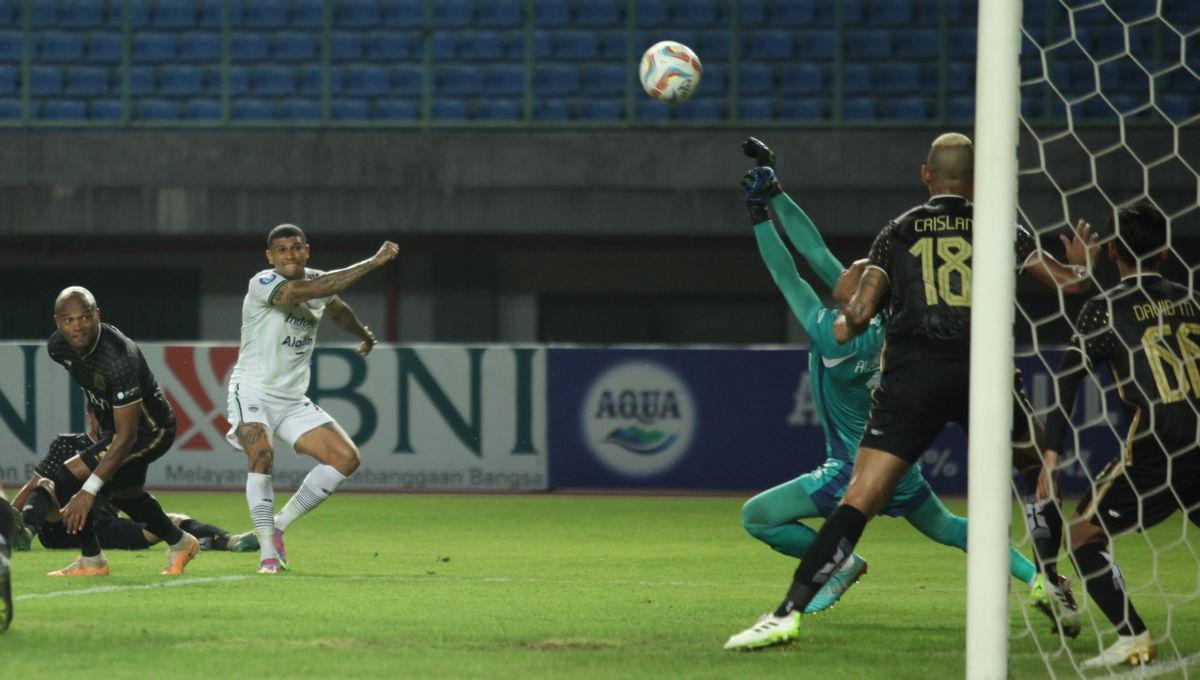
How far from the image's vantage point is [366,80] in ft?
67.5

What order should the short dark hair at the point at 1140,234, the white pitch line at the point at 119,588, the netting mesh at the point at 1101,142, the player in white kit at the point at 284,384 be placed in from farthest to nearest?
the netting mesh at the point at 1101,142
the player in white kit at the point at 284,384
the white pitch line at the point at 119,588
the short dark hair at the point at 1140,234

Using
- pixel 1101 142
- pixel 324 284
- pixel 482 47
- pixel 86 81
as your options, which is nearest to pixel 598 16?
pixel 482 47

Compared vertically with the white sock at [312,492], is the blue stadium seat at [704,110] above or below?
above

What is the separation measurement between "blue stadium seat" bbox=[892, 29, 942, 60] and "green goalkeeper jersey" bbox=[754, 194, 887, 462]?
13.3m

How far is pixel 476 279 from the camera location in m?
20.2

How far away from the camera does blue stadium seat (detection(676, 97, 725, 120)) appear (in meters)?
19.9

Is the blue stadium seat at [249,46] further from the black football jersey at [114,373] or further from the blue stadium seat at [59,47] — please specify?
the black football jersey at [114,373]

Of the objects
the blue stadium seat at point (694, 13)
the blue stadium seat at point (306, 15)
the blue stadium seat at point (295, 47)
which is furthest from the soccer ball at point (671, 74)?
the blue stadium seat at point (306, 15)

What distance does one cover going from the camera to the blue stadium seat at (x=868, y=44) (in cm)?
2008

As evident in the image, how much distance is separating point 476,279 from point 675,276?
247 cm

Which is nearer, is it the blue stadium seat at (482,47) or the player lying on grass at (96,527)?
the player lying on grass at (96,527)

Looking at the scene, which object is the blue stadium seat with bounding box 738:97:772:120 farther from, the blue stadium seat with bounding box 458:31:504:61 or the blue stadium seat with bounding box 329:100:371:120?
the blue stadium seat with bounding box 329:100:371:120

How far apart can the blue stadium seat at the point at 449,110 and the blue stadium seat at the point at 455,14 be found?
0.97m

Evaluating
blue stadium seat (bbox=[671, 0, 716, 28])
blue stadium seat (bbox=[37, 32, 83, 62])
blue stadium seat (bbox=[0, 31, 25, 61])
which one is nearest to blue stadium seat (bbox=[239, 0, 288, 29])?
blue stadium seat (bbox=[37, 32, 83, 62])
